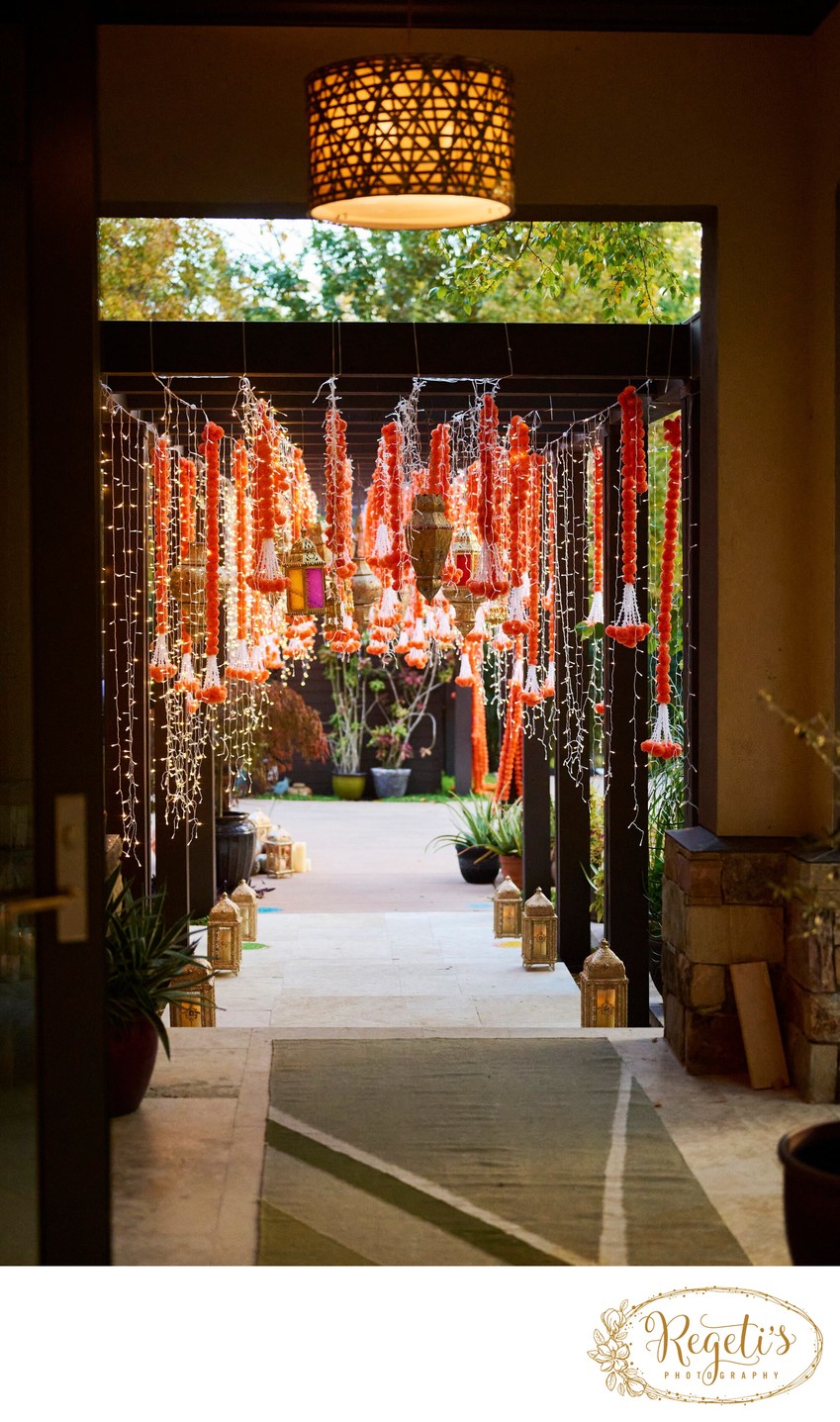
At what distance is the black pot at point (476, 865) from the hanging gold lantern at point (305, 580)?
391 cm

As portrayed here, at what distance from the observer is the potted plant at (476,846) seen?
33.1 feet

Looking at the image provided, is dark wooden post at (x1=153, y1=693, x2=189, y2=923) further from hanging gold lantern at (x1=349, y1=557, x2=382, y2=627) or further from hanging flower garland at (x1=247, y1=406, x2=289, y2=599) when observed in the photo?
hanging flower garland at (x1=247, y1=406, x2=289, y2=599)

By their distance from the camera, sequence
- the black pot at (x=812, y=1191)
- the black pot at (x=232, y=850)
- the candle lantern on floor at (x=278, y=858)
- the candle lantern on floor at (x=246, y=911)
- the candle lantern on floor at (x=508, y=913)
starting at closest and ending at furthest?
the black pot at (x=812, y=1191) < the candle lantern on floor at (x=246, y=911) < the candle lantern on floor at (x=508, y=913) < the black pot at (x=232, y=850) < the candle lantern on floor at (x=278, y=858)

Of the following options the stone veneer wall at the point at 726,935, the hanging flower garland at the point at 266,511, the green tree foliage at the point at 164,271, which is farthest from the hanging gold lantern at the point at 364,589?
the green tree foliage at the point at 164,271

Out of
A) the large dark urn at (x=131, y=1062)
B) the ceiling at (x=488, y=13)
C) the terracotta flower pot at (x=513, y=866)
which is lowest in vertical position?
the terracotta flower pot at (x=513, y=866)

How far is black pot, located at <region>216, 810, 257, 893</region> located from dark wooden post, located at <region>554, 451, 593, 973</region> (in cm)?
284

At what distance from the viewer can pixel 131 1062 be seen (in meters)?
3.99

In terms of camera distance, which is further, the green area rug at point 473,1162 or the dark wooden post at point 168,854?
the dark wooden post at point 168,854

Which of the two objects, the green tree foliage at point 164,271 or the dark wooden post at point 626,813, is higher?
the green tree foliage at point 164,271

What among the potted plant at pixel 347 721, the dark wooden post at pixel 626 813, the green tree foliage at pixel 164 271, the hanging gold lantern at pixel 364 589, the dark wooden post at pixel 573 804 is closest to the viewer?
the dark wooden post at pixel 626 813

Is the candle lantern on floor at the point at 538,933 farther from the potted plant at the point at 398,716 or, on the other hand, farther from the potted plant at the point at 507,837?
the potted plant at the point at 398,716

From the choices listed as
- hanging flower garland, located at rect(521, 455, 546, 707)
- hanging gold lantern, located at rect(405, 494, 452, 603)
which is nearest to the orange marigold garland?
hanging gold lantern, located at rect(405, 494, 452, 603)
